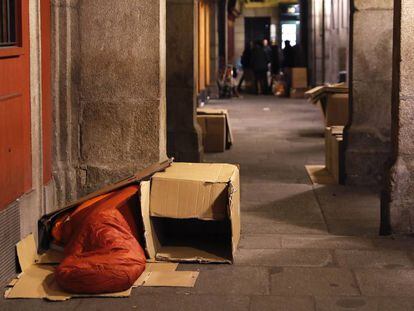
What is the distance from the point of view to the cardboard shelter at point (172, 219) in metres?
6.21

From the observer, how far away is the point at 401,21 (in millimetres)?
7293

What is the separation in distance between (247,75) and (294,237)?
2224cm

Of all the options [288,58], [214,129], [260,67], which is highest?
[288,58]

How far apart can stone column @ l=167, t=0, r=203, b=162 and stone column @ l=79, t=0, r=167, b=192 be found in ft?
12.6

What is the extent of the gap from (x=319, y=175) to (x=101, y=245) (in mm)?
5219

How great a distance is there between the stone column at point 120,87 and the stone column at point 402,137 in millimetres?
1834

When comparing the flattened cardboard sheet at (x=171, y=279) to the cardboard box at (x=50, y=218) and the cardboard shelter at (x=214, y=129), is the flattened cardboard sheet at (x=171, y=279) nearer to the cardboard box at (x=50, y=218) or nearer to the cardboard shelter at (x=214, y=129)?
the cardboard box at (x=50, y=218)

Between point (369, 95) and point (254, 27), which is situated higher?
point (254, 27)

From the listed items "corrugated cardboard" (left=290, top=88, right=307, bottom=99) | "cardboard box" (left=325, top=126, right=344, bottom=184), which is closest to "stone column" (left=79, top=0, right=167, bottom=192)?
"cardboard box" (left=325, top=126, right=344, bottom=184)

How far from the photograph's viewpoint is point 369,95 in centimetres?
1021

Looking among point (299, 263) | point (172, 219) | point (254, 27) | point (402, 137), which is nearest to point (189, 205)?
point (172, 219)

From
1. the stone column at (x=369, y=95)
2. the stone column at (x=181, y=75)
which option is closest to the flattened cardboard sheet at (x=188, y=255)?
the stone column at (x=369, y=95)

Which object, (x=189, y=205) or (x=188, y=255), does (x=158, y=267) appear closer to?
(x=188, y=255)

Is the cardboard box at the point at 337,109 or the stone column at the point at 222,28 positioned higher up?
the stone column at the point at 222,28
